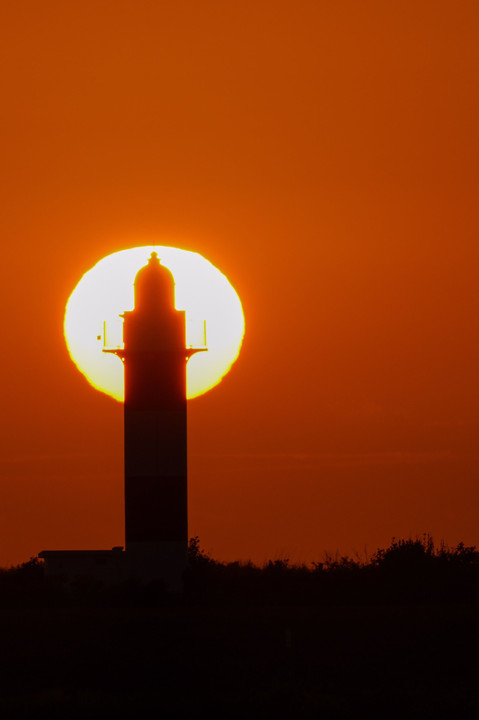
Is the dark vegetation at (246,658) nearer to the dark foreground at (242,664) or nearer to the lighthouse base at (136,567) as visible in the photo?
the dark foreground at (242,664)

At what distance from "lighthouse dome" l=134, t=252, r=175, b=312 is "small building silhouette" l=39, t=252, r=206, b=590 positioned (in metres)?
1.62

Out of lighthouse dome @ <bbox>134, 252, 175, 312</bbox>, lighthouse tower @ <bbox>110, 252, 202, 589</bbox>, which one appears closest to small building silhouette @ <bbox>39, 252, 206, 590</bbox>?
lighthouse tower @ <bbox>110, 252, 202, 589</bbox>

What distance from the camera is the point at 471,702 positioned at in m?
24.4

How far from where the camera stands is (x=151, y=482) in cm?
4197

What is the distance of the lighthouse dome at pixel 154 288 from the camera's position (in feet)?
144

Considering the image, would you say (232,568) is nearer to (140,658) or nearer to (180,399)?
(180,399)

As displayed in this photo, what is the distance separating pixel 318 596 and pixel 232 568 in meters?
6.38

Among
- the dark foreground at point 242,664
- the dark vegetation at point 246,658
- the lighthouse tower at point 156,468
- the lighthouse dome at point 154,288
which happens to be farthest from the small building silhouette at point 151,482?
the dark foreground at point 242,664

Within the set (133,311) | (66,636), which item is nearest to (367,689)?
(66,636)

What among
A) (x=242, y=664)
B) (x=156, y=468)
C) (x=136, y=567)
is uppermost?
(x=156, y=468)

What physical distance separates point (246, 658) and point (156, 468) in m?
A: 14.6

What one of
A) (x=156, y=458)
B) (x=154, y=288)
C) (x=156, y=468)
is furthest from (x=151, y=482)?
(x=154, y=288)

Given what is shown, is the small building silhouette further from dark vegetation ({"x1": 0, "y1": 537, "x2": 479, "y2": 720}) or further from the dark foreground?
the dark foreground

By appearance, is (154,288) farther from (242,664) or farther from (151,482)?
(242,664)
